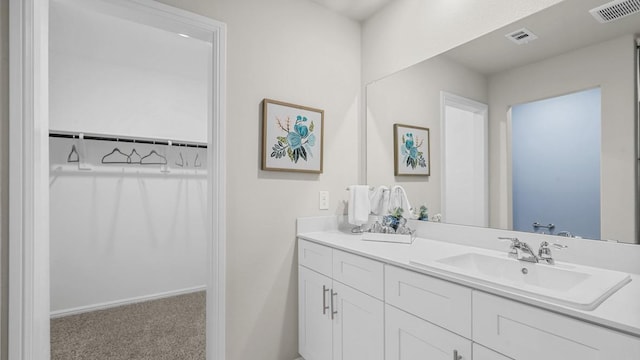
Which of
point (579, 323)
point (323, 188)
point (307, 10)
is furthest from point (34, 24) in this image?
point (579, 323)

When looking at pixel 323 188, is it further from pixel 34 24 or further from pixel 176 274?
pixel 176 274

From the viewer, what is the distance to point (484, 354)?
961 millimetres

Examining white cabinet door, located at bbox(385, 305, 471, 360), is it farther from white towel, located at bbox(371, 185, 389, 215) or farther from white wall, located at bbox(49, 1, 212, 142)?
white wall, located at bbox(49, 1, 212, 142)

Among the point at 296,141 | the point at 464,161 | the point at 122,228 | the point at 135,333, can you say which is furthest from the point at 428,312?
the point at 122,228

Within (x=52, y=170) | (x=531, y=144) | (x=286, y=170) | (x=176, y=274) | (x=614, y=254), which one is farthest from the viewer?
(x=176, y=274)

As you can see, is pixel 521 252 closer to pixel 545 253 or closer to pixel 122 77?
pixel 545 253

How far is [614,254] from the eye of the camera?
1.15 meters

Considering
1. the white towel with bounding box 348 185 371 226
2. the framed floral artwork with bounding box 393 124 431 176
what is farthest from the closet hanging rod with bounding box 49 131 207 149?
the framed floral artwork with bounding box 393 124 431 176

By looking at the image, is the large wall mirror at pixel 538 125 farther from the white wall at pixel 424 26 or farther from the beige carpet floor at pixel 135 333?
the beige carpet floor at pixel 135 333

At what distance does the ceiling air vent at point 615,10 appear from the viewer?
3.65 feet

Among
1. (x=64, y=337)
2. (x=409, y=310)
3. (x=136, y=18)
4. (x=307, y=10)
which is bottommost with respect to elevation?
(x=64, y=337)

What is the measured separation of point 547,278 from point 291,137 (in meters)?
1.50

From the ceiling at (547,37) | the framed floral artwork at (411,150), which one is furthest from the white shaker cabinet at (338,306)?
the ceiling at (547,37)

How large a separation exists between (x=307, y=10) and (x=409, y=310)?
1.98m
